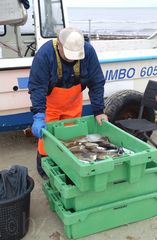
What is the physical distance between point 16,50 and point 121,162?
264 cm

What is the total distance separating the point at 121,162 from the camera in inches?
95.1

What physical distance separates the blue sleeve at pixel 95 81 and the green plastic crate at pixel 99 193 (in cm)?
76

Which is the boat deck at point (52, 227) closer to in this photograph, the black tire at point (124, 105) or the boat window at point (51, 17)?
the black tire at point (124, 105)

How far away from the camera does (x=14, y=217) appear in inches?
99.2

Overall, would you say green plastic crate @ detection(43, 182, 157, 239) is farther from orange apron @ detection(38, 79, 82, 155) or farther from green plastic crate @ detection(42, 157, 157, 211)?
orange apron @ detection(38, 79, 82, 155)

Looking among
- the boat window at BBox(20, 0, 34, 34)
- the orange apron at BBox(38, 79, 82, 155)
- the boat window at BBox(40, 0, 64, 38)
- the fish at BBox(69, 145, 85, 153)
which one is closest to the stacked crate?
the fish at BBox(69, 145, 85, 153)

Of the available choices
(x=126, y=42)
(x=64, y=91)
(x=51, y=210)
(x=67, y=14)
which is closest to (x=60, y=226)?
(x=51, y=210)

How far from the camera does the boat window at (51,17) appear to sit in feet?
14.4

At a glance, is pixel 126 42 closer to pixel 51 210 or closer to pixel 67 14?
pixel 67 14

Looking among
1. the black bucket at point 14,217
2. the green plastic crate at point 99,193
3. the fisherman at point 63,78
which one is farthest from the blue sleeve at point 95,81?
the black bucket at point 14,217

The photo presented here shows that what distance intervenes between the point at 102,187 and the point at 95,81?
4.02 feet

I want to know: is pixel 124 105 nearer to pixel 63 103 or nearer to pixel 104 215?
pixel 63 103

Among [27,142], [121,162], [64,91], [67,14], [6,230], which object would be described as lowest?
[27,142]

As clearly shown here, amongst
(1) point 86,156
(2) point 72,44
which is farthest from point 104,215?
(2) point 72,44
